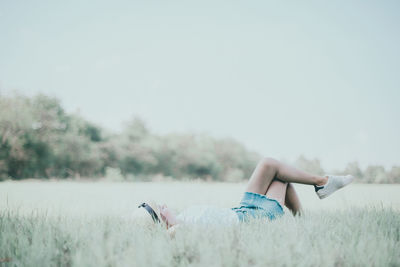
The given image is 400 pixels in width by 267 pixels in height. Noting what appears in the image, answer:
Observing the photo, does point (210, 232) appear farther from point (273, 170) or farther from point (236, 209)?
point (273, 170)

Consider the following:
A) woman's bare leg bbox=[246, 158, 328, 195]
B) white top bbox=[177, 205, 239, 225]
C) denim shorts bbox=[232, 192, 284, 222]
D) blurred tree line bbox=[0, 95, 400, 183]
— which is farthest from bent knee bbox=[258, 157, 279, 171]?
blurred tree line bbox=[0, 95, 400, 183]

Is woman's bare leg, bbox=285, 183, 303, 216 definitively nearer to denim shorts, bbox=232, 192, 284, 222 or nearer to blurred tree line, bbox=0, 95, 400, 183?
denim shorts, bbox=232, 192, 284, 222

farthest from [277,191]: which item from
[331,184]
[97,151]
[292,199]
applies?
[97,151]

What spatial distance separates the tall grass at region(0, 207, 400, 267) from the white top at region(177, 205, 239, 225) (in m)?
0.28

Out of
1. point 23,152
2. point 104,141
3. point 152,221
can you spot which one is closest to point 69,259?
point 152,221

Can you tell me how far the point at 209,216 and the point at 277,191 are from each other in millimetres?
989

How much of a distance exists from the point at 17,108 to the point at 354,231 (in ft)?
87.5

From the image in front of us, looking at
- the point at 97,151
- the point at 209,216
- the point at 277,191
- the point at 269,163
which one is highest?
the point at 269,163

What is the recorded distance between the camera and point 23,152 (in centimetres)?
2281

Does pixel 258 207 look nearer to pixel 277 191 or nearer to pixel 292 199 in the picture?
pixel 277 191

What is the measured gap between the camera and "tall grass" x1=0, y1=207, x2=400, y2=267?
1955 mm

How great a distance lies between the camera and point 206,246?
82.0 inches

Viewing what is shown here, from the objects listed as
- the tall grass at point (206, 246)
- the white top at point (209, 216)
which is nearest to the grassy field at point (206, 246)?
the tall grass at point (206, 246)

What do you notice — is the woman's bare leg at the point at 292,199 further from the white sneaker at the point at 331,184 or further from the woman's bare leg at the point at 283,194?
the white sneaker at the point at 331,184
